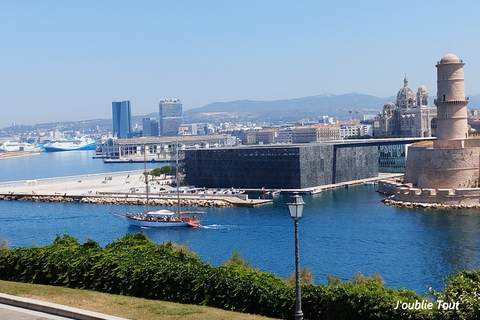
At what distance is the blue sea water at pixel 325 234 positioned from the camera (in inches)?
880

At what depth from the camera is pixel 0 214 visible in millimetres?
40938

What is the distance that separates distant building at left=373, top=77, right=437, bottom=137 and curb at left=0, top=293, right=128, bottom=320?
73.0m

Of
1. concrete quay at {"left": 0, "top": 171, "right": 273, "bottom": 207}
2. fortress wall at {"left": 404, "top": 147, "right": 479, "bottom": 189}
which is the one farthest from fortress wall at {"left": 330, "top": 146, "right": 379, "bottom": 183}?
fortress wall at {"left": 404, "top": 147, "right": 479, "bottom": 189}

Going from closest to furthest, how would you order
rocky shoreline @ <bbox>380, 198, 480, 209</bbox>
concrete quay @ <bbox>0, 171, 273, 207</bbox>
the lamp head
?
the lamp head
rocky shoreline @ <bbox>380, 198, 480, 209</bbox>
concrete quay @ <bbox>0, 171, 273, 207</bbox>

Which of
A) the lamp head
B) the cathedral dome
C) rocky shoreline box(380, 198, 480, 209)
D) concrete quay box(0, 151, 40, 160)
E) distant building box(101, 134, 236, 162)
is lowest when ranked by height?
concrete quay box(0, 151, 40, 160)

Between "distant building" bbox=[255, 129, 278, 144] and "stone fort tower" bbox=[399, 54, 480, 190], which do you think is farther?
"distant building" bbox=[255, 129, 278, 144]

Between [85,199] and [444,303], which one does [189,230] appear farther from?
[444,303]

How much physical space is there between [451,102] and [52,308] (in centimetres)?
3093

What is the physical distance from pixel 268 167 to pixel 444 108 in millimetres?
13141

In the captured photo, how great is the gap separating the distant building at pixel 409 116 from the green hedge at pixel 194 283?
232ft

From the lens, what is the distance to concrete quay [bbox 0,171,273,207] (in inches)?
1631

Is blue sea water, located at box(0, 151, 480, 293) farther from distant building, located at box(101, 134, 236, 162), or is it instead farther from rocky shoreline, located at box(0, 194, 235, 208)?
distant building, located at box(101, 134, 236, 162)

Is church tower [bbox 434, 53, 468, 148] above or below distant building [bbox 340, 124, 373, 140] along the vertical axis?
above

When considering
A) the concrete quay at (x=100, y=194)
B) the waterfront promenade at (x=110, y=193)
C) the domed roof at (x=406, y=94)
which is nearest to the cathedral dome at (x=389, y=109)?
the domed roof at (x=406, y=94)
